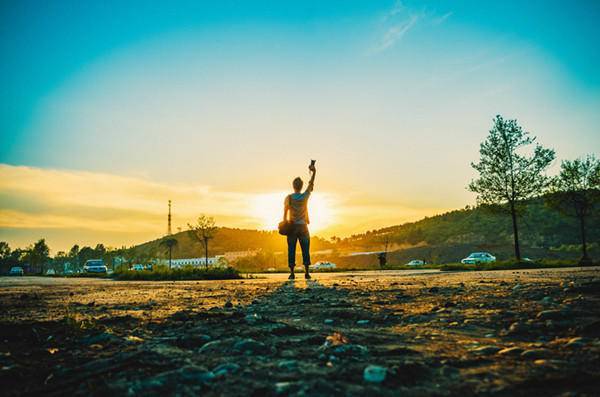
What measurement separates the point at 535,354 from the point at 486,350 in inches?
8.4

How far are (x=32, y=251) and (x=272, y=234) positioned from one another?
298ft

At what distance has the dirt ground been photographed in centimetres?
150

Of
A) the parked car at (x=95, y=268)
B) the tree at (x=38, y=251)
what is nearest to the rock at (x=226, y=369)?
the parked car at (x=95, y=268)

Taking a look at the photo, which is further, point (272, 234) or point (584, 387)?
point (272, 234)

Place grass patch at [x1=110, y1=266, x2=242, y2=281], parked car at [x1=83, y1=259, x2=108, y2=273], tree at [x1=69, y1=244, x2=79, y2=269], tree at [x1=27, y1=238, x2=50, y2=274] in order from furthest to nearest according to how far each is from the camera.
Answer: tree at [x1=69, y1=244, x2=79, y2=269], tree at [x1=27, y1=238, x2=50, y2=274], parked car at [x1=83, y1=259, x2=108, y2=273], grass patch at [x1=110, y1=266, x2=242, y2=281]

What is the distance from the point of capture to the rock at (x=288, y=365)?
1750mm

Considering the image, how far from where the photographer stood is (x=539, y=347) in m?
1.98

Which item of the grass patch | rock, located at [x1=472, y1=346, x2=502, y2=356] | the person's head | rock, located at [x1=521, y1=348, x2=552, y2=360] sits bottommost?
the grass patch

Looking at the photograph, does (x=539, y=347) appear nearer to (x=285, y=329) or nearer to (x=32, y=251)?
(x=285, y=329)

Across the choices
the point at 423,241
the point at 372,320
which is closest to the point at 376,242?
the point at 423,241

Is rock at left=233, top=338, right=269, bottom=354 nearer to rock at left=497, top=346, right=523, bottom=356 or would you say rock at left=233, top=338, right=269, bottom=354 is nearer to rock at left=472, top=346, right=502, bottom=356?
rock at left=472, top=346, right=502, bottom=356

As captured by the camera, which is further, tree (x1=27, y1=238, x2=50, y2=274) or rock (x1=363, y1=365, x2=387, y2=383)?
tree (x1=27, y1=238, x2=50, y2=274)

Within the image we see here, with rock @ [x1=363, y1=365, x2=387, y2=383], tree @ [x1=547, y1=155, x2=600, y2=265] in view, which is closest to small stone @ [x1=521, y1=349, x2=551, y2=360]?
rock @ [x1=363, y1=365, x2=387, y2=383]

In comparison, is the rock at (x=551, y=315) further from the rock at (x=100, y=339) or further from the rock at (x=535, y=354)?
the rock at (x=100, y=339)
